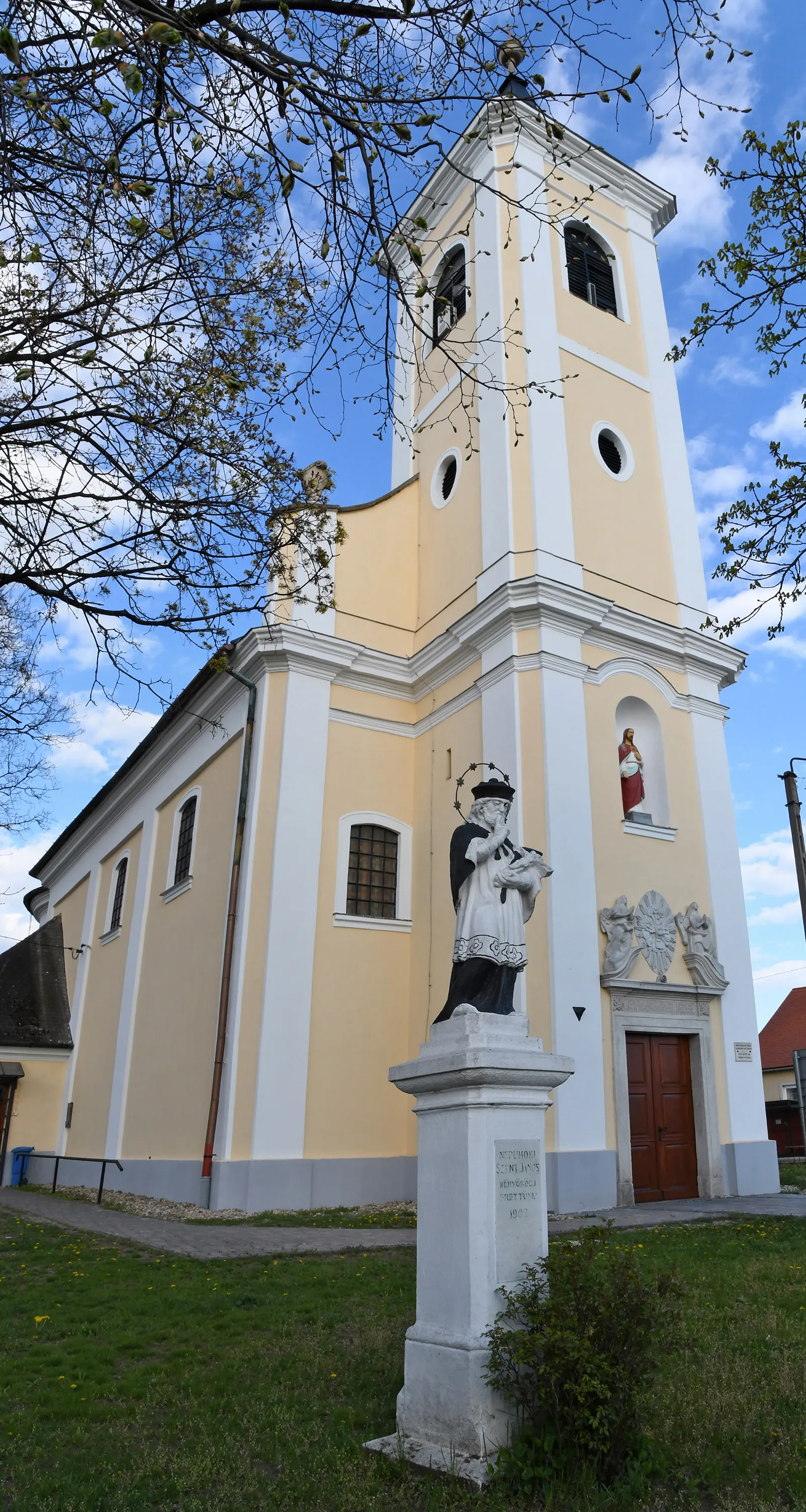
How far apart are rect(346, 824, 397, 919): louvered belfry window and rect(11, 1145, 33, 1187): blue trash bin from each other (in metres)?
12.1

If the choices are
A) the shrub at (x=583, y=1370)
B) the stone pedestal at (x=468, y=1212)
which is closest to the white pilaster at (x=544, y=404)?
the stone pedestal at (x=468, y=1212)

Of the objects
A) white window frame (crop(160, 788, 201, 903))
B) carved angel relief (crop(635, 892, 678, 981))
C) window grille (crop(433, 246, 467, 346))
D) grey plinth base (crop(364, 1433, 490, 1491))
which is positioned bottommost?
grey plinth base (crop(364, 1433, 490, 1491))

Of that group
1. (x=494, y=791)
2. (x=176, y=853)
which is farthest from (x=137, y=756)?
(x=494, y=791)

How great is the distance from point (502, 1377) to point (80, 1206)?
13259mm

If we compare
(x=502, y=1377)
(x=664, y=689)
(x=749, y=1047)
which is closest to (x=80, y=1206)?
(x=749, y=1047)

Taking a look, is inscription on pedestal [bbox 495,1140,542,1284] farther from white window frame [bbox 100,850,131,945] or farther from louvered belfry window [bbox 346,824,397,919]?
white window frame [bbox 100,850,131,945]

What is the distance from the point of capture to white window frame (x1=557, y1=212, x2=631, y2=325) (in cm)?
1852

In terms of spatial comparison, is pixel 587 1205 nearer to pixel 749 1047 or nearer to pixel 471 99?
pixel 749 1047

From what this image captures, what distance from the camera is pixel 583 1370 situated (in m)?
3.84

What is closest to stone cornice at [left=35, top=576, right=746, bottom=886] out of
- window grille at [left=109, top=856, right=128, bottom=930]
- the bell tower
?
the bell tower

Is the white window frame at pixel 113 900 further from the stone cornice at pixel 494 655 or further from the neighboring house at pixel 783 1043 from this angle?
the neighboring house at pixel 783 1043

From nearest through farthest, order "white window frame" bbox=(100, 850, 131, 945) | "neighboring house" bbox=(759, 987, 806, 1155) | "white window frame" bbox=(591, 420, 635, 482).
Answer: "white window frame" bbox=(591, 420, 635, 482) < "white window frame" bbox=(100, 850, 131, 945) < "neighboring house" bbox=(759, 987, 806, 1155)

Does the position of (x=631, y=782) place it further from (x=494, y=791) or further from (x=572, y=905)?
(x=494, y=791)

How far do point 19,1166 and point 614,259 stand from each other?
22684 mm
